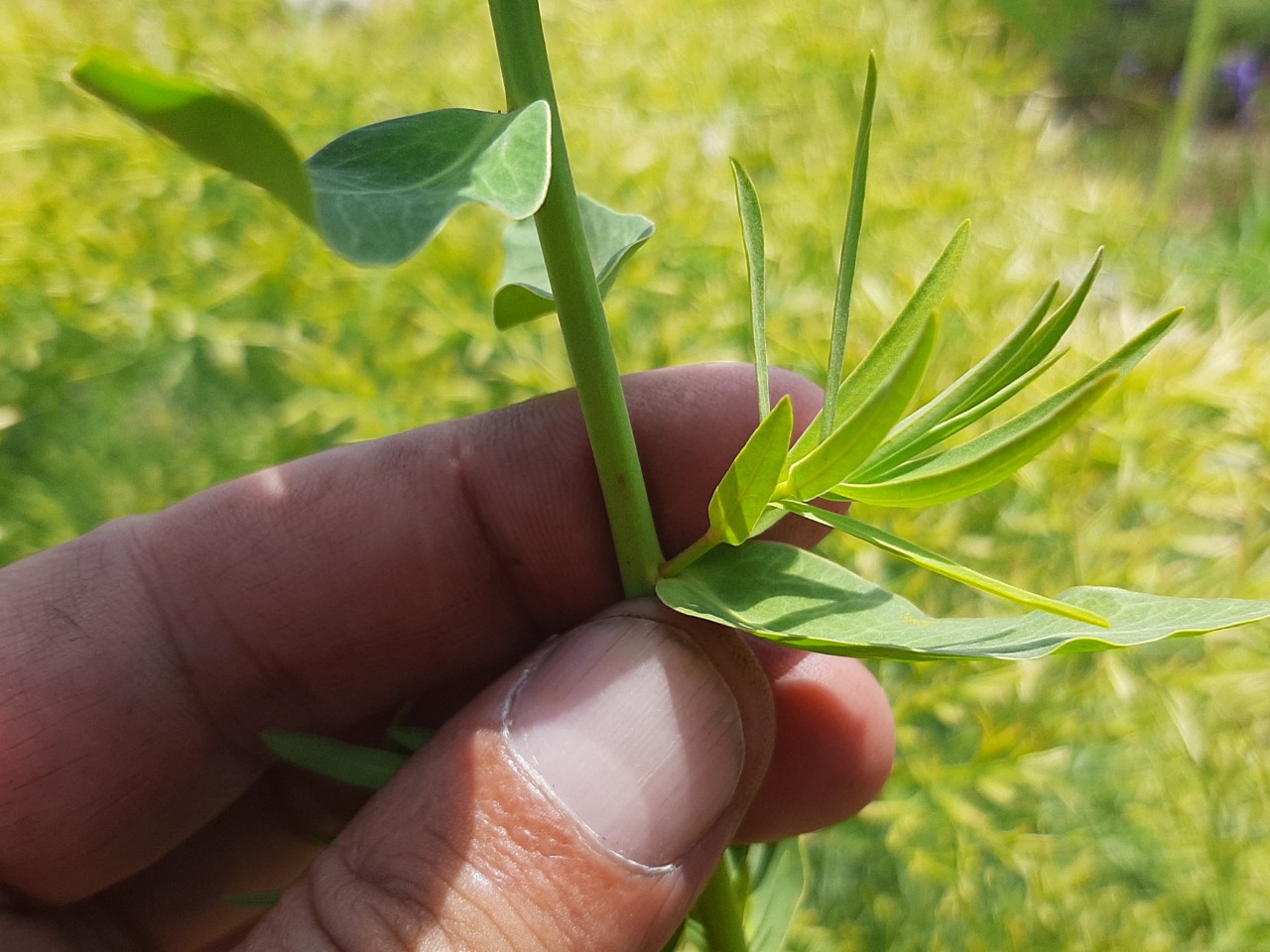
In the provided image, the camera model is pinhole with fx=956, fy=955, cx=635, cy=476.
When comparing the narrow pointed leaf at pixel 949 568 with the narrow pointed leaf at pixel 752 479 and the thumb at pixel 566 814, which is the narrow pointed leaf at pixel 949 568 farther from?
the thumb at pixel 566 814

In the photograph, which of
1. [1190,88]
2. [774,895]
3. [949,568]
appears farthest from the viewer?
[1190,88]

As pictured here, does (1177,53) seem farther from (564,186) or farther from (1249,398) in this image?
(564,186)

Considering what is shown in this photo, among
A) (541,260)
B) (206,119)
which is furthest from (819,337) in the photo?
(206,119)

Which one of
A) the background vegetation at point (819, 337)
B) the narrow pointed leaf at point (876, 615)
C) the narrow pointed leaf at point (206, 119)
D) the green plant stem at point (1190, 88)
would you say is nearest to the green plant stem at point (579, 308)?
the narrow pointed leaf at point (876, 615)

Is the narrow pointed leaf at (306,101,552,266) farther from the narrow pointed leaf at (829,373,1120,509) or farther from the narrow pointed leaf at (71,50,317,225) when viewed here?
the narrow pointed leaf at (829,373,1120,509)

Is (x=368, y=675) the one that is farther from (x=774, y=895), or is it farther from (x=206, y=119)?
(x=206, y=119)

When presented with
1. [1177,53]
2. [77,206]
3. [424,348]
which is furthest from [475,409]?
[1177,53]

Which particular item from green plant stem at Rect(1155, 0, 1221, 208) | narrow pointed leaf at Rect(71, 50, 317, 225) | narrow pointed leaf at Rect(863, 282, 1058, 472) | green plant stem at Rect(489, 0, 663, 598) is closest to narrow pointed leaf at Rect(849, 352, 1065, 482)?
narrow pointed leaf at Rect(863, 282, 1058, 472)
